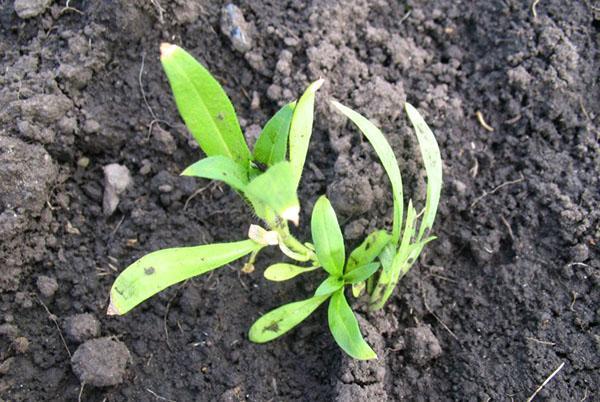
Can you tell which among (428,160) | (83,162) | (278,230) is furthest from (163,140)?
(428,160)

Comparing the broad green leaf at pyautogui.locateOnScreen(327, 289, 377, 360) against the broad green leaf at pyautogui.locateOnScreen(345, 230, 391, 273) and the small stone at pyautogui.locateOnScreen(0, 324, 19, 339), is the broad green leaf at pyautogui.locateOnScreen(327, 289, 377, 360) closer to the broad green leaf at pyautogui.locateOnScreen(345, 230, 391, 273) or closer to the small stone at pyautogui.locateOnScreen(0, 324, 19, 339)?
the broad green leaf at pyautogui.locateOnScreen(345, 230, 391, 273)

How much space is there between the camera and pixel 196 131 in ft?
5.86

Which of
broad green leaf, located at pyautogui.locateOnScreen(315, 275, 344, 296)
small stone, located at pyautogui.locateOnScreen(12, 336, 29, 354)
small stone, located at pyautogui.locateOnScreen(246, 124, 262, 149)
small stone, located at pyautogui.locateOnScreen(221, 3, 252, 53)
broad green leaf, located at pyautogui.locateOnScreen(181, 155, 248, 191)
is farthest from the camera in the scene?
small stone, located at pyautogui.locateOnScreen(221, 3, 252, 53)

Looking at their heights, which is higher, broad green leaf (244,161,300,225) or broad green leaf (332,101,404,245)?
broad green leaf (244,161,300,225)

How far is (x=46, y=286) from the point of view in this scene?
207 centimetres

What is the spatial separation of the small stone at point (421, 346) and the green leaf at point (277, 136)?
791 mm

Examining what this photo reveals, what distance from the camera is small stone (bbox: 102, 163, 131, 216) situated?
88.2 inches

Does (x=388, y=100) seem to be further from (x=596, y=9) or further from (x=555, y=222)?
(x=596, y=9)

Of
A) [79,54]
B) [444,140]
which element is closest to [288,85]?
[444,140]

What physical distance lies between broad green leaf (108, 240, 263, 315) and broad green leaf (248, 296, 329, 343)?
0.86ft

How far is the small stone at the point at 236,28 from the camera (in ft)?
7.84

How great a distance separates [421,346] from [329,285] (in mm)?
405

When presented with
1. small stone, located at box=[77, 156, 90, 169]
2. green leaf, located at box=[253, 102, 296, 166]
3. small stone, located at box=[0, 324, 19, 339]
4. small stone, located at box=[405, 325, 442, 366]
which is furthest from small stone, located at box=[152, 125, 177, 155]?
small stone, located at box=[405, 325, 442, 366]

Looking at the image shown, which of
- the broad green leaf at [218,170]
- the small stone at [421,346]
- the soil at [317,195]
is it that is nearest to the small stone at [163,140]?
the soil at [317,195]
